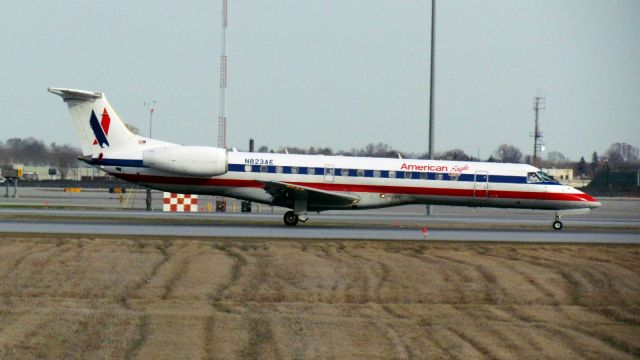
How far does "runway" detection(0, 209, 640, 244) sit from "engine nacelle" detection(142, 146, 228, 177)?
7.02ft

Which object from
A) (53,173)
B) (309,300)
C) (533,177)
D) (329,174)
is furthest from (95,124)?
(53,173)

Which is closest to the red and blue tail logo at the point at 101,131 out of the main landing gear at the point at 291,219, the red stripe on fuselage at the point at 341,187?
the red stripe on fuselage at the point at 341,187

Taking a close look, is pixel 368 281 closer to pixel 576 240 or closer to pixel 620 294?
pixel 620 294

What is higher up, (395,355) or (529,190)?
(529,190)

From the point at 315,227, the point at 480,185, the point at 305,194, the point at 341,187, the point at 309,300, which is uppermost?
the point at 480,185

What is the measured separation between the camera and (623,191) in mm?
92562

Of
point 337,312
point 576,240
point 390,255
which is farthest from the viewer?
point 576,240

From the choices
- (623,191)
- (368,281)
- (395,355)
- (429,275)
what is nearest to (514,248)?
(429,275)

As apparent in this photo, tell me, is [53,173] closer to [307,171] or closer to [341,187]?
[307,171]

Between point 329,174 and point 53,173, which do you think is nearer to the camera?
point 329,174

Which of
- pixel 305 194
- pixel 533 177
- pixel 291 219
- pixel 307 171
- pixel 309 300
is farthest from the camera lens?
pixel 533 177

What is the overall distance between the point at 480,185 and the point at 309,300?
19446 mm

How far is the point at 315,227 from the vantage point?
3178 centimetres

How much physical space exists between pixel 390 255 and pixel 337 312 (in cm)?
672
